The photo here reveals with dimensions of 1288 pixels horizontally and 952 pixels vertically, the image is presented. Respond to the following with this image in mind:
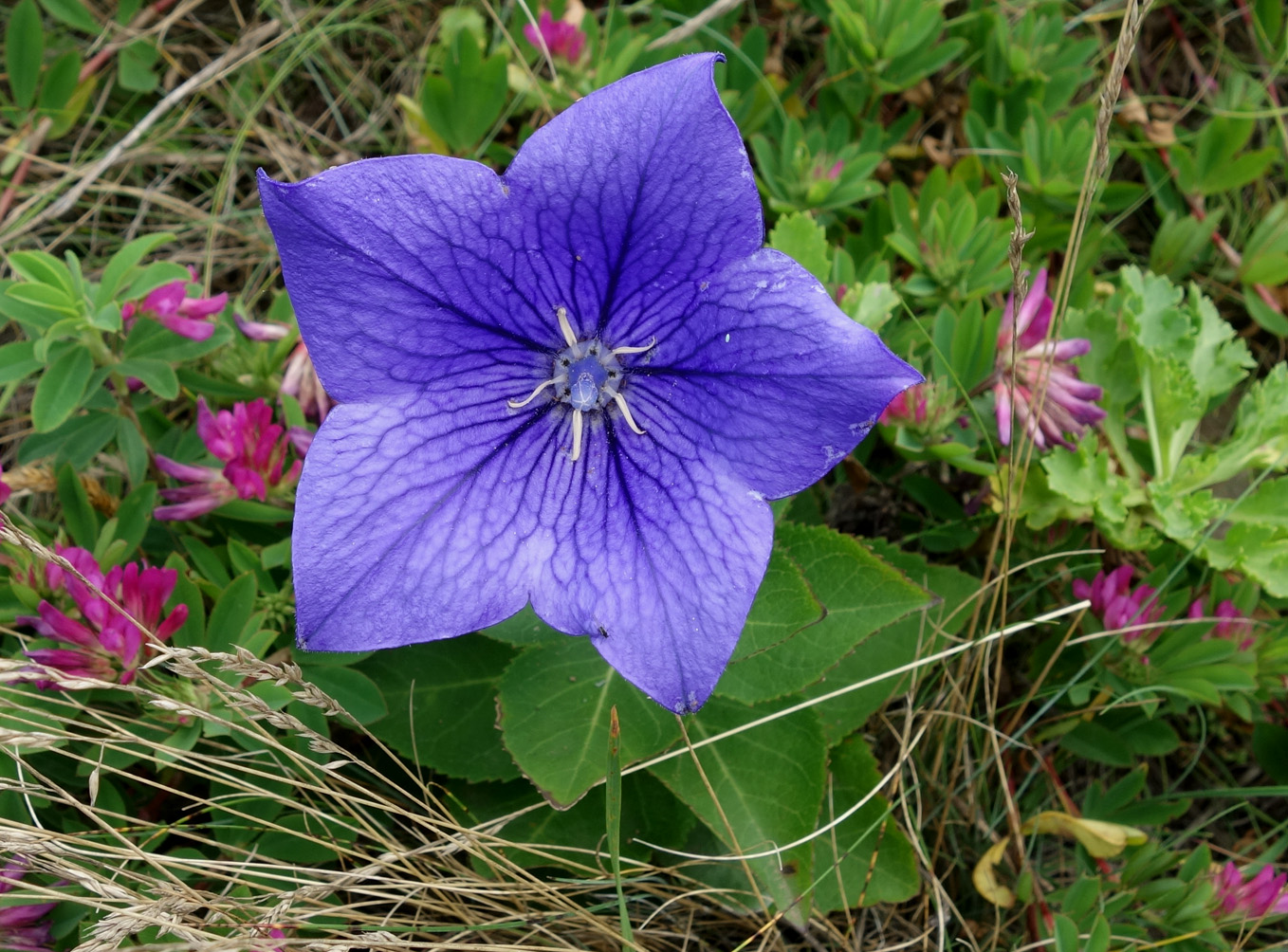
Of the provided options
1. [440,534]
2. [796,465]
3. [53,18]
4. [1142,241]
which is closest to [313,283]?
[440,534]

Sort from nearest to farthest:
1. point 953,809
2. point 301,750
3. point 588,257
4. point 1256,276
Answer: point 588,257, point 301,750, point 953,809, point 1256,276

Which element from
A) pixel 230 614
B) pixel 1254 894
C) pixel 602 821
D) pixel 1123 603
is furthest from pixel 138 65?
pixel 1254 894

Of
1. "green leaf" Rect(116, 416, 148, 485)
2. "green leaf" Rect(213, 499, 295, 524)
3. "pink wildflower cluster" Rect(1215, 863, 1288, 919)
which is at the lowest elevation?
"pink wildflower cluster" Rect(1215, 863, 1288, 919)

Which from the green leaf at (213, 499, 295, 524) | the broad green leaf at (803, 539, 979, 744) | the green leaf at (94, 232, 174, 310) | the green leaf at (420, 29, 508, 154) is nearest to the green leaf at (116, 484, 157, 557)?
the green leaf at (213, 499, 295, 524)

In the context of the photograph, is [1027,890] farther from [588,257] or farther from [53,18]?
[53,18]

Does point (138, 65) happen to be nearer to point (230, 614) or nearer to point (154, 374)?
point (154, 374)

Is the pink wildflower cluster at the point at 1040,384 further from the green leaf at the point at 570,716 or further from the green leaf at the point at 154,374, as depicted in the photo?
the green leaf at the point at 154,374

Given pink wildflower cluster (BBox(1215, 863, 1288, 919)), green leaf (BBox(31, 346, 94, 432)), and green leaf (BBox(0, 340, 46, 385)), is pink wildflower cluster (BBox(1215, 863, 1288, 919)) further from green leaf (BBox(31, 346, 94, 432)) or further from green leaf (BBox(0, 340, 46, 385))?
green leaf (BBox(0, 340, 46, 385))
